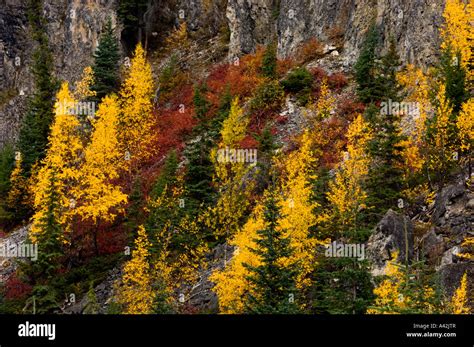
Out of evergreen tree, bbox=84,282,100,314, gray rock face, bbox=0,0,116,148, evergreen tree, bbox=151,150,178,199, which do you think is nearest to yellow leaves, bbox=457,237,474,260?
evergreen tree, bbox=84,282,100,314

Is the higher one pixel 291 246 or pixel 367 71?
pixel 367 71

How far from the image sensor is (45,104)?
53281 millimetres

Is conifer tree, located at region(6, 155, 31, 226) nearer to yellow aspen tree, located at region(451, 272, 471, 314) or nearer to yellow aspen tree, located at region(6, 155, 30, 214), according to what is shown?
yellow aspen tree, located at region(6, 155, 30, 214)

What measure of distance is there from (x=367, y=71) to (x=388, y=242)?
24018 millimetres

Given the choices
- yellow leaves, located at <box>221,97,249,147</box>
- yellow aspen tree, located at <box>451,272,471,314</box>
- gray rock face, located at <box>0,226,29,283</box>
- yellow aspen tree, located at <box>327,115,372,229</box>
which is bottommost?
yellow aspen tree, located at <box>451,272,471,314</box>

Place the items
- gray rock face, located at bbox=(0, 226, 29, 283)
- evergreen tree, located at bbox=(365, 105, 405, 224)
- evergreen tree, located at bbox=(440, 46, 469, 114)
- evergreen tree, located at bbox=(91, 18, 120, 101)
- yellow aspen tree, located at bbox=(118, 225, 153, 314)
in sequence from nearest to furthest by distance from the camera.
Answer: yellow aspen tree, located at bbox=(118, 225, 153, 314) → evergreen tree, located at bbox=(365, 105, 405, 224) → evergreen tree, located at bbox=(440, 46, 469, 114) → gray rock face, located at bbox=(0, 226, 29, 283) → evergreen tree, located at bbox=(91, 18, 120, 101)

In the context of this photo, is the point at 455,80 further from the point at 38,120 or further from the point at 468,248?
the point at 38,120

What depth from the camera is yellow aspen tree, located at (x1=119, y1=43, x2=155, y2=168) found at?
161 feet

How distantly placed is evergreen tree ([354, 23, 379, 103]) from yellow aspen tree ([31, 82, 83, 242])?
876 inches

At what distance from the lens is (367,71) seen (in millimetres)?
48000

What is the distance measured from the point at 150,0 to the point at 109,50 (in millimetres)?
12992

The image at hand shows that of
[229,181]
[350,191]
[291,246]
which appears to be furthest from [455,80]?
[291,246]
